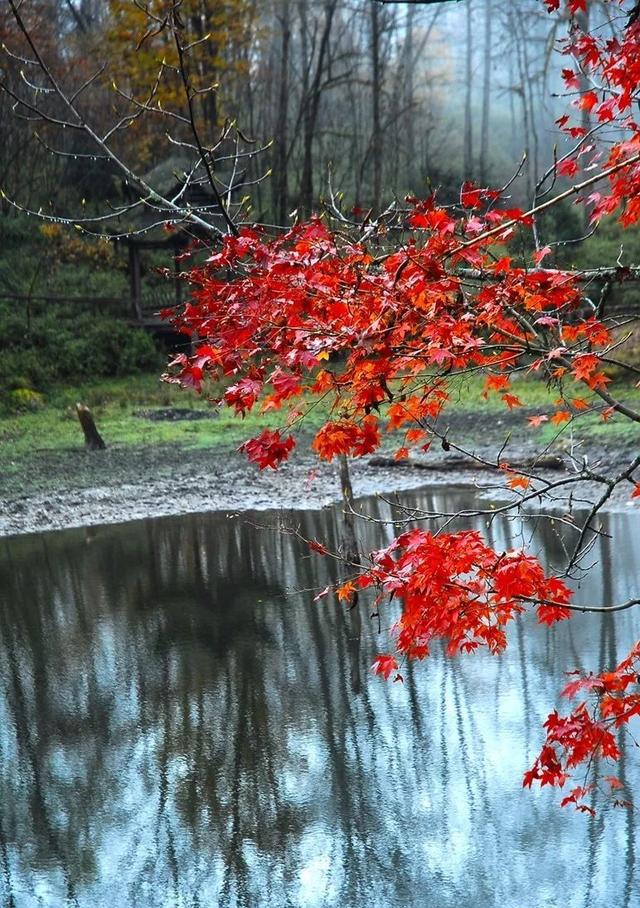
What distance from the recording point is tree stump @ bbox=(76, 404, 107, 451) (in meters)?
16.9

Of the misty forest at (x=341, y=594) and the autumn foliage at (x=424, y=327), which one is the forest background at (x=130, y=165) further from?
the autumn foliage at (x=424, y=327)

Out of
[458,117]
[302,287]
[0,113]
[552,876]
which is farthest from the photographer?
[458,117]

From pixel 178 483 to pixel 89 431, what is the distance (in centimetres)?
296

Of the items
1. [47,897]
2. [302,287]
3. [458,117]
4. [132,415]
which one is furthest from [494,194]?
[458,117]

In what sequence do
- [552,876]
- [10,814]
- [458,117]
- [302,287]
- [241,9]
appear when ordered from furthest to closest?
[458,117]
[241,9]
[10,814]
[552,876]
[302,287]

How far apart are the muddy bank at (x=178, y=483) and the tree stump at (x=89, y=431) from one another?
1.25 ft

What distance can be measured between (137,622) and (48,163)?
22.7 meters

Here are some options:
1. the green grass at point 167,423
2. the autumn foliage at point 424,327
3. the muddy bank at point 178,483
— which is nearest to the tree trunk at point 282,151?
the green grass at point 167,423

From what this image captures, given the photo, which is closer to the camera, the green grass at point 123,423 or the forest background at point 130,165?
the green grass at point 123,423

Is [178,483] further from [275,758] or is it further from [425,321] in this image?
[425,321]

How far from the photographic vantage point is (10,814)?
6098 millimetres

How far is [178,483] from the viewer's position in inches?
584

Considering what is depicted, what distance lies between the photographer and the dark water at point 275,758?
5.24 metres

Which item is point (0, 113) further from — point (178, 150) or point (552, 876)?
point (552, 876)
